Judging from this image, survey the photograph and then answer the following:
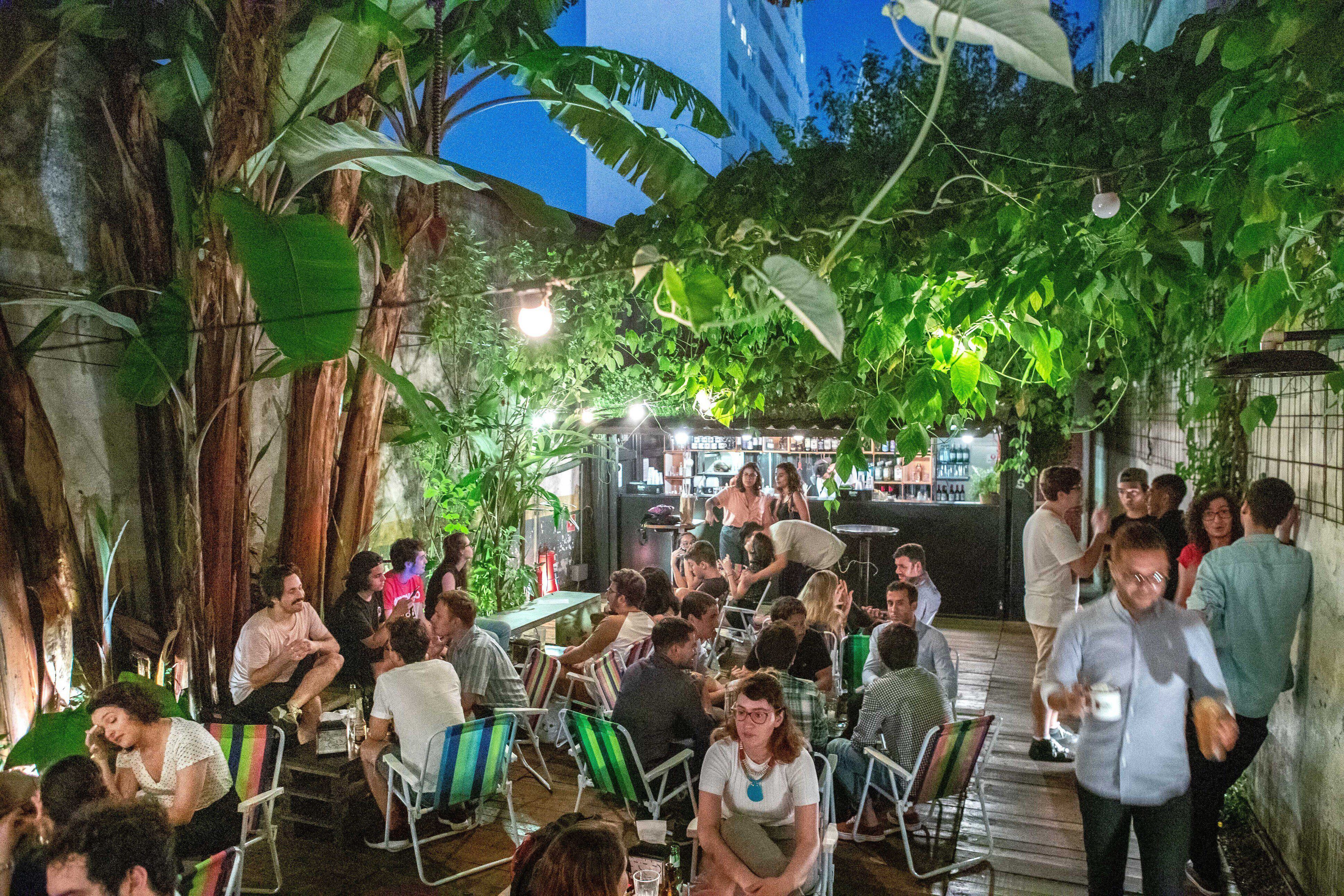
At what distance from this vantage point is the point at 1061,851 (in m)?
4.08

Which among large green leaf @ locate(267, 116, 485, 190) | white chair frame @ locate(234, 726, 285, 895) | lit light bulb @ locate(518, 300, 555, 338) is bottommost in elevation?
white chair frame @ locate(234, 726, 285, 895)

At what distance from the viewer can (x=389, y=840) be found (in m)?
4.14

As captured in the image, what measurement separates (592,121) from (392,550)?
3369 millimetres

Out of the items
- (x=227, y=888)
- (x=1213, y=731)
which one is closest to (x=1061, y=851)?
(x=1213, y=731)

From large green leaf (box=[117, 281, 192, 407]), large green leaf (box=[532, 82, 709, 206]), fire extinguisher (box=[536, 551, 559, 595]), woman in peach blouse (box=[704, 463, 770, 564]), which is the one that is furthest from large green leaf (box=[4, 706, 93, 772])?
woman in peach blouse (box=[704, 463, 770, 564])

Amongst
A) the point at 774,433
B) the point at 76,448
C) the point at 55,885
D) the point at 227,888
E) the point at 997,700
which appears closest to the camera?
the point at 55,885

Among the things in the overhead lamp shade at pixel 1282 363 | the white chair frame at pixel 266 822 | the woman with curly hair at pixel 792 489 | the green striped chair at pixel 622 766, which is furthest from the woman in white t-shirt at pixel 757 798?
the woman with curly hair at pixel 792 489

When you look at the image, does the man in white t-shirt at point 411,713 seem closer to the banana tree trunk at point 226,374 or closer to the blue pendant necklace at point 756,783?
the banana tree trunk at point 226,374

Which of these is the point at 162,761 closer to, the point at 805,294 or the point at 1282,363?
the point at 805,294

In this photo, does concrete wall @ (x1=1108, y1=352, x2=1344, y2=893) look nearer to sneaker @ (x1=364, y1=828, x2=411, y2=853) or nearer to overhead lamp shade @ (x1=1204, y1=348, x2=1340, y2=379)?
overhead lamp shade @ (x1=1204, y1=348, x2=1340, y2=379)

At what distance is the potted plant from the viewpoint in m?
9.53

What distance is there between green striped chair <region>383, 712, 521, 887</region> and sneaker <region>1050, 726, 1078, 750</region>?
3475 millimetres

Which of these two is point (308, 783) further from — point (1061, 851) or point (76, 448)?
point (1061, 851)

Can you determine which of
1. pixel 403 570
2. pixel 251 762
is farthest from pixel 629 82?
pixel 251 762
